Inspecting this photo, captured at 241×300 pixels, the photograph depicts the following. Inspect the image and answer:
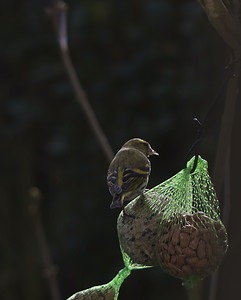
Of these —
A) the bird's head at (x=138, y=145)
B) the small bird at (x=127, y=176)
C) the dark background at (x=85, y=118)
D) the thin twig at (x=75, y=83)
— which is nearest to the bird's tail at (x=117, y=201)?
the small bird at (x=127, y=176)

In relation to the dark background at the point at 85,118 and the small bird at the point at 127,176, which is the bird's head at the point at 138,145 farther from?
the dark background at the point at 85,118

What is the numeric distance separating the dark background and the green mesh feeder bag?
1.42m

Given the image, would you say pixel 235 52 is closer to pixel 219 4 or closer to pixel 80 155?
pixel 219 4

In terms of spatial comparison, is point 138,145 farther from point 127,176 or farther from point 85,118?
point 85,118

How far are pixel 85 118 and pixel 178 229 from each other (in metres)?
2.29

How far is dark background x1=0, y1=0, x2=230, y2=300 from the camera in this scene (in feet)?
11.1

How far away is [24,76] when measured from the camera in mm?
4086

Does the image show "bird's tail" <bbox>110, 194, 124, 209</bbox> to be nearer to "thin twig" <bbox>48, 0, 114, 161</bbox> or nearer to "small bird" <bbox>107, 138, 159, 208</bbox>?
"small bird" <bbox>107, 138, 159, 208</bbox>

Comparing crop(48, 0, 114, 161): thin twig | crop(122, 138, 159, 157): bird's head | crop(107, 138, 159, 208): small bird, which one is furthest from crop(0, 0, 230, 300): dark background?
crop(107, 138, 159, 208): small bird

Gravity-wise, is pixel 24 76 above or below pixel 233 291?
above

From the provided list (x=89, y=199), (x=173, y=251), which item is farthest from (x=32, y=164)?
(x=173, y=251)

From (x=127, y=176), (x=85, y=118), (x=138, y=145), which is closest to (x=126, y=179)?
(x=127, y=176)

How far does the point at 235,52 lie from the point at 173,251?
13.8 inches

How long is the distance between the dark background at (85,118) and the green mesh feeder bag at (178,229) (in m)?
1.42
